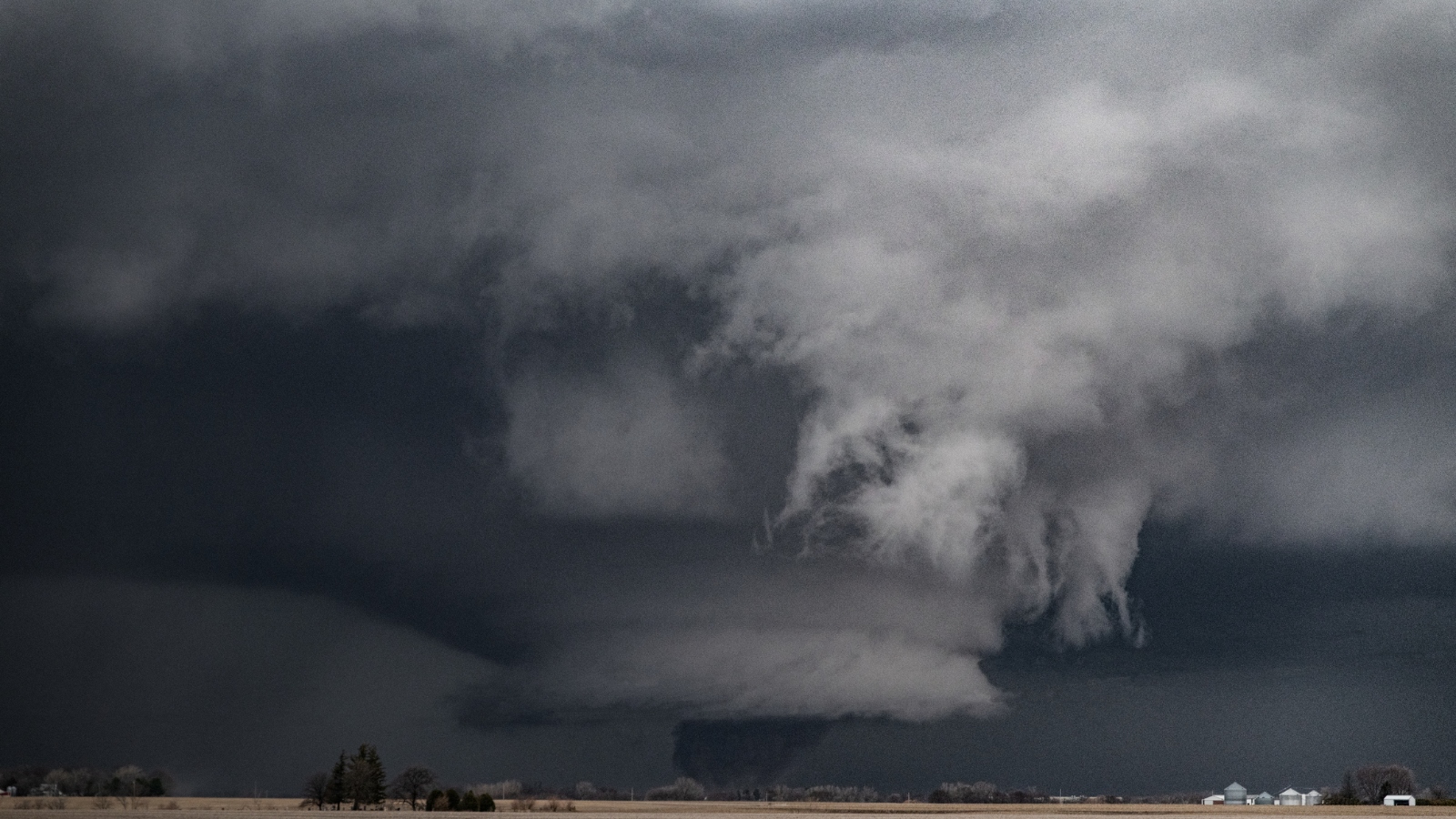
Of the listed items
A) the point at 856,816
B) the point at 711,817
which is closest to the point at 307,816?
the point at 711,817

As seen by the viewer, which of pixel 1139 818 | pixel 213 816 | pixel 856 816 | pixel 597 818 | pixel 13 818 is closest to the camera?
pixel 13 818

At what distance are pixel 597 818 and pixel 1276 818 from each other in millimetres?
87329

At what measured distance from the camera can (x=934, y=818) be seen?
169 meters

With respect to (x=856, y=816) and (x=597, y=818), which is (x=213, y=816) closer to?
(x=597, y=818)

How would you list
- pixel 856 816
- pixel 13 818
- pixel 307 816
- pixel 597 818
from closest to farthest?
1. pixel 13 818
2. pixel 307 816
3. pixel 597 818
4. pixel 856 816

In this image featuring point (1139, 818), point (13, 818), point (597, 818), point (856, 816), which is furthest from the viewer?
point (856, 816)

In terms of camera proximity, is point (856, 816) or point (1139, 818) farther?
point (856, 816)

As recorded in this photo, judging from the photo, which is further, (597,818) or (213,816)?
(597,818)

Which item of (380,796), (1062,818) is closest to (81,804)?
(380,796)

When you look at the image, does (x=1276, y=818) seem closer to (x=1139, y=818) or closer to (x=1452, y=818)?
(x=1139, y=818)

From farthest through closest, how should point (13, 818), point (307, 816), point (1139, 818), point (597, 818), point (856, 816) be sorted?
1. point (856, 816)
2. point (1139, 818)
3. point (597, 818)
4. point (307, 816)
5. point (13, 818)

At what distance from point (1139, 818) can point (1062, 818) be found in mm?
13089

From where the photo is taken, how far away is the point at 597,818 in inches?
6481

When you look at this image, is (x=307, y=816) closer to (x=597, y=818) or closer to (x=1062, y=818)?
(x=597, y=818)
